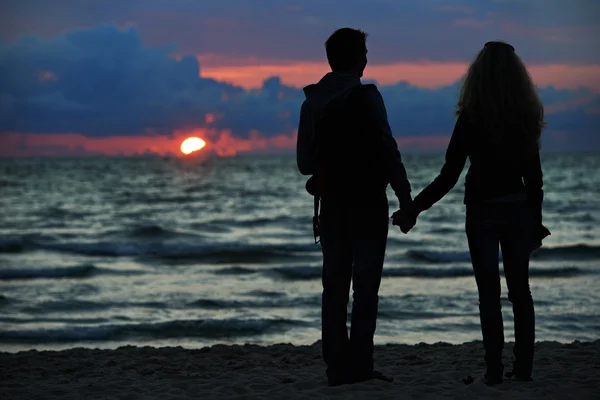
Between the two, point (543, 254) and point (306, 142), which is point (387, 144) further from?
point (543, 254)

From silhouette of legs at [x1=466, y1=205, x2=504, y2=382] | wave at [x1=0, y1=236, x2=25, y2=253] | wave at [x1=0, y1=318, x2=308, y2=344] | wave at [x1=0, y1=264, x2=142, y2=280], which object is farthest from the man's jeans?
wave at [x1=0, y1=236, x2=25, y2=253]

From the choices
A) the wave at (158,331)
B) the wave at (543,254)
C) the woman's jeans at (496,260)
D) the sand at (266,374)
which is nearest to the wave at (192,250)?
the wave at (543,254)

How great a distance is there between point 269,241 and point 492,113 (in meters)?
18.4

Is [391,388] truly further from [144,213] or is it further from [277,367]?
[144,213]

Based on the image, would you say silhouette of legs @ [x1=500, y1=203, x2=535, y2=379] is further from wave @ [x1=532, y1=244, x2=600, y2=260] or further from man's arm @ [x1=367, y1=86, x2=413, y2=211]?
wave @ [x1=532, y1=244, x2=600, y2=260]

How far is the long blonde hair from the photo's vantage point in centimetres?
436

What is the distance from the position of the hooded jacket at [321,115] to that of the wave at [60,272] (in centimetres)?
1154

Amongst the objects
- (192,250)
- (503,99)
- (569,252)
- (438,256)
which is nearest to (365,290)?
(503,99)

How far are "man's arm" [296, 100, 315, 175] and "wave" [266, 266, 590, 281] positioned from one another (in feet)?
33.8

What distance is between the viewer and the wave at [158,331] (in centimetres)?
943

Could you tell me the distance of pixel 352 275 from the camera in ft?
15.4

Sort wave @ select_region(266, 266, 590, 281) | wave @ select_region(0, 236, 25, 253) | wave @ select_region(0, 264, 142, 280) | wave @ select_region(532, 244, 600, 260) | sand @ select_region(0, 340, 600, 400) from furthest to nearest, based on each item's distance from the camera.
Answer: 1. wave @ select_region(0, 236, 25, 253)
2. wave @ select_region(532, 244, 600, 260)
3. wave @ select_region(0, 264, 142, 280)
4. wave @ select_region(266, 266, 590, 281)
5. sand @ select_region(0, 340, 600, 400)

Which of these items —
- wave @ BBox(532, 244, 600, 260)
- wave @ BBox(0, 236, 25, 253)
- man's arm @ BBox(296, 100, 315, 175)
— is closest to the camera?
man's arm @ BBox(296, 100, 315, 175)

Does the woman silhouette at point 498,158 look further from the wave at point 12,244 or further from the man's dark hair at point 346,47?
the wave at point 12,244
